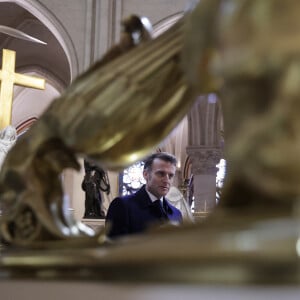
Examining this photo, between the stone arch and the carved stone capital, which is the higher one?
the stone arch

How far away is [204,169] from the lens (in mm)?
9867

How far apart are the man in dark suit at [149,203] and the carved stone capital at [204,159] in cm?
735

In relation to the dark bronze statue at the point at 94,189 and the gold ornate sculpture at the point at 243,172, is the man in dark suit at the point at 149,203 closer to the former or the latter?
the gold ornate sculpture at the point at 243,172

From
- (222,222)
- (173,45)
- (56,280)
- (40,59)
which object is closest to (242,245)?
(222,222)

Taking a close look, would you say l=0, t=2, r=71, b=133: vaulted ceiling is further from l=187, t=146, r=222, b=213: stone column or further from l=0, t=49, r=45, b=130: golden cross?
l=0, t=49, r=45, b=130: golden cross

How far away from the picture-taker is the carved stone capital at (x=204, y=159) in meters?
9.78

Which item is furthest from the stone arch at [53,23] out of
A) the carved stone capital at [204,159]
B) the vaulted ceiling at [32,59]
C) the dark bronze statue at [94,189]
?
the carved stone capital at [204,159]

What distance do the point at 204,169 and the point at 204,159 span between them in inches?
7.5

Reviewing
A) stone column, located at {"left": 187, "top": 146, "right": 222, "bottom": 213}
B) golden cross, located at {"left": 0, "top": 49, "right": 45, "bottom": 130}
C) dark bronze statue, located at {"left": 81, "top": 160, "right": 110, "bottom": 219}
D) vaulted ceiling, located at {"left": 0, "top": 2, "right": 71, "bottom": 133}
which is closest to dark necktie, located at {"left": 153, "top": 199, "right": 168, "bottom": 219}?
golden cross, located at {"left": 0, "top": 49, "right": 45, "bottom": 130}

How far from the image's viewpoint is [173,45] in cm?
54

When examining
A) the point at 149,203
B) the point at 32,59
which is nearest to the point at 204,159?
the point at 32,59

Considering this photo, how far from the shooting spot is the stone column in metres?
9.53

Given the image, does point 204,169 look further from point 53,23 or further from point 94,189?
point 53,23

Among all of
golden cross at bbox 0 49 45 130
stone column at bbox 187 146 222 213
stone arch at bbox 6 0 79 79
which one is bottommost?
stone column at bbox 187 146 222 213
